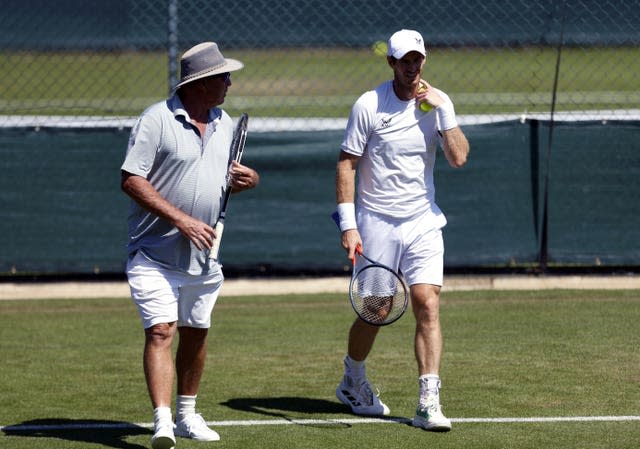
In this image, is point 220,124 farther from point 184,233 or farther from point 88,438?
point 88,438

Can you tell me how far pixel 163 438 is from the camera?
225 inches

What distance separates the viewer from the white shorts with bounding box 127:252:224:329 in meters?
6.01

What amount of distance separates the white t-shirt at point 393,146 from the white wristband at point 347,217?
6.9 inches

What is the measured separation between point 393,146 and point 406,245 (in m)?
0.54

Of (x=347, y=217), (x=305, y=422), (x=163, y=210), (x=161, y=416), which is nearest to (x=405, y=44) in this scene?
(x=347, y=217)

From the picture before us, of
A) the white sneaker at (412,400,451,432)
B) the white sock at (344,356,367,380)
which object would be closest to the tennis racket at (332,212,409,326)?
the white sock at (344,356,367,380)

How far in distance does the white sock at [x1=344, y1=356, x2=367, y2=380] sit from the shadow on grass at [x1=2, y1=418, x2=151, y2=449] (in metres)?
1.18

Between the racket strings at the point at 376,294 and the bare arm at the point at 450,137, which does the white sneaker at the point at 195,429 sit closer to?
the racket strings at the point at 376,294

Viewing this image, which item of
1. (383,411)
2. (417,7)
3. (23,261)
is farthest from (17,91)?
(383,411)

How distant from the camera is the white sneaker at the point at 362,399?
6762 millimetres

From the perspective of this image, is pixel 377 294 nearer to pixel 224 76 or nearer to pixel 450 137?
pixel 450 137

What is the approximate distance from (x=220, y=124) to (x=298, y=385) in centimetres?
200

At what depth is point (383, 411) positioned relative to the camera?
6.75 metres

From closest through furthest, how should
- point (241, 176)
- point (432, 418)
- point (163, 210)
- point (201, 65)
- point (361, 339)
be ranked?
point (163, 210), point (201, 65), point (241, 176), point (432, 418), point (361, 339)
